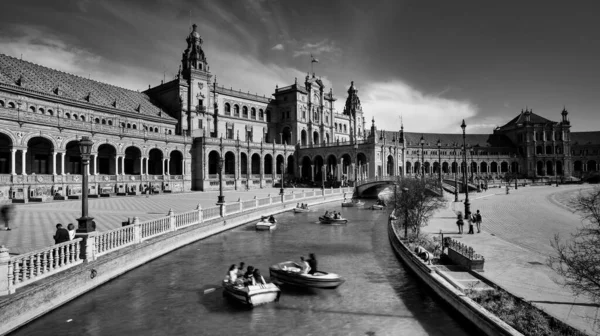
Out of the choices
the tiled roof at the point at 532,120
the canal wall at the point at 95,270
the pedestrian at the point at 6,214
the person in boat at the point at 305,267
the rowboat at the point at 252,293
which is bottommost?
the rowboat at the point at 252,293

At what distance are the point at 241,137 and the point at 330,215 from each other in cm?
4676

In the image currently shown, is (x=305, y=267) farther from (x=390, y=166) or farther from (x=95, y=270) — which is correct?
(x=390, y=166)

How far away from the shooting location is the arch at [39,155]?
137ft

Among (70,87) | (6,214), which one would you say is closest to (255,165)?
(70,87)

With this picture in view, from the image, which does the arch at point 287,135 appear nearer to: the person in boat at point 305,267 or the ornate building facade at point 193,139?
the ornate building facade at point 193,139

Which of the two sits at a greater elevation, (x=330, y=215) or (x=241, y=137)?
(x=241, y=137)

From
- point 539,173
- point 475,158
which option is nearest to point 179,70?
point 475,158

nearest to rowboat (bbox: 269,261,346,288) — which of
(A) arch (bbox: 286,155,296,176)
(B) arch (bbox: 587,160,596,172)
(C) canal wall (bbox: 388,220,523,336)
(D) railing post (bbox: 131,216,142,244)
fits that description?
(C) canal wall (bbox: 388,220,523,336)

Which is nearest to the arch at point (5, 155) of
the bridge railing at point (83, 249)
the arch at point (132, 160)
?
the arch at point (132, 160)

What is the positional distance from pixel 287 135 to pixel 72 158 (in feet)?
148

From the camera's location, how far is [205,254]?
2038 cm

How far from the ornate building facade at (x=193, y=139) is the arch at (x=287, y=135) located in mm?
233

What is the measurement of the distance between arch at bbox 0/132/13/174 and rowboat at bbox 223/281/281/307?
37.8 m

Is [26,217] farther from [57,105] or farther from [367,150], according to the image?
[367,150]
